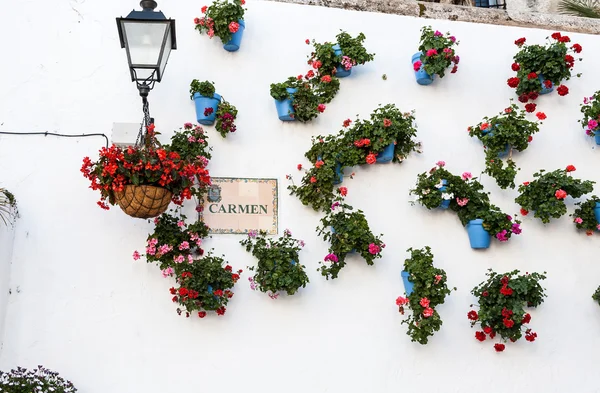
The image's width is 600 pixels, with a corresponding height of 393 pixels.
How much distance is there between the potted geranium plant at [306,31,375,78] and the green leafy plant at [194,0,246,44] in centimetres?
57

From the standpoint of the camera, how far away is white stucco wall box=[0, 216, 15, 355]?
15.1 ft

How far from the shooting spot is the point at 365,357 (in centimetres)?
508

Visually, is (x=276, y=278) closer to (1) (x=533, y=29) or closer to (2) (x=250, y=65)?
(2) (x=250, y=65)

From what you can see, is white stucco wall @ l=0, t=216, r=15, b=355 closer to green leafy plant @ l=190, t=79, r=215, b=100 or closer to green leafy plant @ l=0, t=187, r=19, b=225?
green leafy plant @ l=0, t=187, r=19, b=225

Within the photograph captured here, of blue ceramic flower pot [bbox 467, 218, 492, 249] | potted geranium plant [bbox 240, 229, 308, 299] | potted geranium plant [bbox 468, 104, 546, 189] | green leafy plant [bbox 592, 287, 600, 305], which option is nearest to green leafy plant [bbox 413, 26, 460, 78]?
potted geranium plant [bbox 468, 104, 546, 189]

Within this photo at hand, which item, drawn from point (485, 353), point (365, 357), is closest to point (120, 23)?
point (365, 357)

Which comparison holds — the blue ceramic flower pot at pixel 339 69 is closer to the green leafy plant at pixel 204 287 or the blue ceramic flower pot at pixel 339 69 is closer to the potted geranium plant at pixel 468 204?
the potted geranium plant at pixel 468 204

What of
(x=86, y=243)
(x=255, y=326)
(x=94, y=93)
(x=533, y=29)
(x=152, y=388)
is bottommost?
(x=152, y=388)

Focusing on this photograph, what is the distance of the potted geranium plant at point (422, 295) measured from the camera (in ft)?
16.4

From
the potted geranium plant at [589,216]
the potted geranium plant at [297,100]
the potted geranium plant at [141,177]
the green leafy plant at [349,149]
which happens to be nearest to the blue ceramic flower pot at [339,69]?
the potted geranium plant at [297,100]

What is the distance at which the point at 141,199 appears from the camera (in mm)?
4418

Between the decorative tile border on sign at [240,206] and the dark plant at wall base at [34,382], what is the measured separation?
4.30ft

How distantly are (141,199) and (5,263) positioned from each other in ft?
3.27

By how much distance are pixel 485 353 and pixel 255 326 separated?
1582mm
